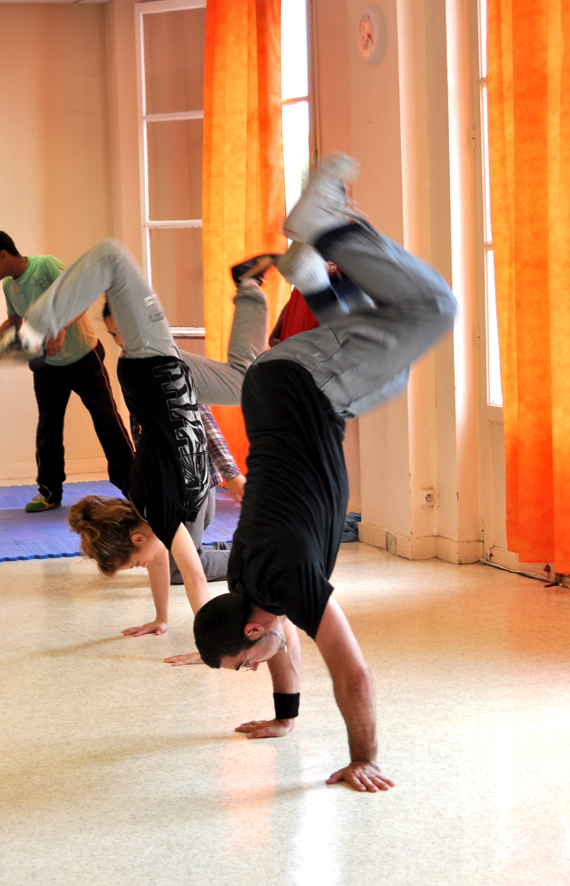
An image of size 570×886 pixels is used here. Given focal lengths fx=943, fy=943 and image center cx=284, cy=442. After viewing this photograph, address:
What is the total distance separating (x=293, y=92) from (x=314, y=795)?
4334 mm

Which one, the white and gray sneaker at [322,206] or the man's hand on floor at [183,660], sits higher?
the white and gray sneaker at [322,206]

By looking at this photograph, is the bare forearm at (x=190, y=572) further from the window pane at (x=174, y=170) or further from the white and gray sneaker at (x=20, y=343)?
the window pane at (x=174, y=170)

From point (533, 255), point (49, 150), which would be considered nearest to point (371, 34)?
point (533, 255)

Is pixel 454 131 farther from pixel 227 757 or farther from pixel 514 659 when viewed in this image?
pixel 227 757

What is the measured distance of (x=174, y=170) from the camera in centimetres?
625

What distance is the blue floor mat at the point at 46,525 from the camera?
14.4ft

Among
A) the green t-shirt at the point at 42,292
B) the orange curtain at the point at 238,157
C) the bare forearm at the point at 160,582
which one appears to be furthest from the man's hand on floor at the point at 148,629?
the orange curtain at the point at 238,157

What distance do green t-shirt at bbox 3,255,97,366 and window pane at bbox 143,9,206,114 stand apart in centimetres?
180

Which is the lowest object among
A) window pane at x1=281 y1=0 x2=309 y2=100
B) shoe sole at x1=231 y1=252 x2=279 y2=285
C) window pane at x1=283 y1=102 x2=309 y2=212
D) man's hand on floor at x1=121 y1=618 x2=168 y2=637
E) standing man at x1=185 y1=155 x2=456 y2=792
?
man's hand on floor at x1=121 y1=618 x2=168 y2=637

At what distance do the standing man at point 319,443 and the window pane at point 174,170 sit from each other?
439 cm

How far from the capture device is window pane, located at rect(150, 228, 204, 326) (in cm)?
622

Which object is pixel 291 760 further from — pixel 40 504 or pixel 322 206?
pixel 40 504

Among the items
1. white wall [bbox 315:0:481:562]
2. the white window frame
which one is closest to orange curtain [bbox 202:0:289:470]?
the white window frame

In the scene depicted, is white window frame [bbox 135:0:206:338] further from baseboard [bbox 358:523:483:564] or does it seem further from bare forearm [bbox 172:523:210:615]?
bare forearm [bbox 172:523:210:615]
